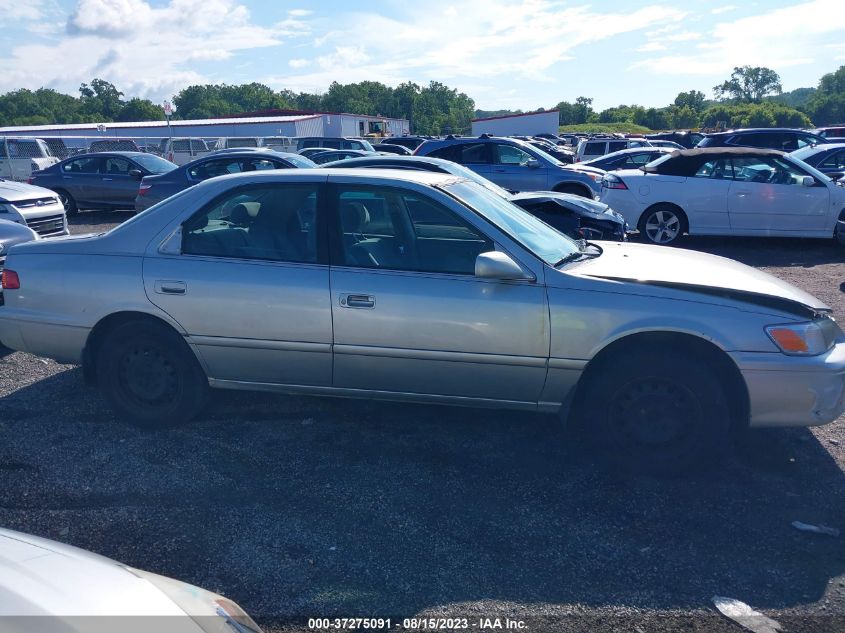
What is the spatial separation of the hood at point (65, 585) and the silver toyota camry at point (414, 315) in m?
2.35

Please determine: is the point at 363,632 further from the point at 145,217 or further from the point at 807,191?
the point at 807,191

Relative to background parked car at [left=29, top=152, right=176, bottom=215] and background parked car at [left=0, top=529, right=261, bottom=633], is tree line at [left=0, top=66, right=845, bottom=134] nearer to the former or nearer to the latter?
background parked car at [left=29, top=152, right=176, bottom=215]

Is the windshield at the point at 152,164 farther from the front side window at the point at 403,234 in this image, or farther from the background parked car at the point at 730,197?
the front side window at the point at 403,234

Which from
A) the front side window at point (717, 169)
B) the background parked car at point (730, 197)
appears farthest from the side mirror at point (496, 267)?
the front side window at point (717, 169)

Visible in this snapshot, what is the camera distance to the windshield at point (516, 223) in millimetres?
4344

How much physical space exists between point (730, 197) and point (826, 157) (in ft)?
15.0

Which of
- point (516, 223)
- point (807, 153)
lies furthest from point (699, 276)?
point (807, 153)

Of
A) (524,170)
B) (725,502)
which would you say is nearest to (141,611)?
(725,502)

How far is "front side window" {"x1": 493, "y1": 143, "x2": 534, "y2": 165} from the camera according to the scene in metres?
14.4

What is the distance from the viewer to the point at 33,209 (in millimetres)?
9648

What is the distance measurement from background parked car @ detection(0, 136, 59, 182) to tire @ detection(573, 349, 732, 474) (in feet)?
69.0

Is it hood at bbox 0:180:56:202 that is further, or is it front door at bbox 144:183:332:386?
hood at bbox 0:180:56:202

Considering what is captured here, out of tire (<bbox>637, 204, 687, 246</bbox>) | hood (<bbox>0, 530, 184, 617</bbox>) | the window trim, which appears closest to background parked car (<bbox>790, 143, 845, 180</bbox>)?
tire (<bbox>637, 204, 687, 246</bbox>)

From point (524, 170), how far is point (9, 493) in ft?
38.3
